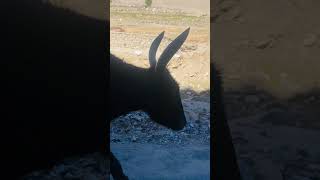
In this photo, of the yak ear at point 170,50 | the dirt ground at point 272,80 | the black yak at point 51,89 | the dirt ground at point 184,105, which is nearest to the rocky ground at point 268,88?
the dirt ground at point 272,80

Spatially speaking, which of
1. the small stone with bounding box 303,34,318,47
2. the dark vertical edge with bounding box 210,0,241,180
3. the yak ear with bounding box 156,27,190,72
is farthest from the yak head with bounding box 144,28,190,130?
the small stone with bounding box 303,34,318,47

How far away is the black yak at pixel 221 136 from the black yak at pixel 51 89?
0.65m

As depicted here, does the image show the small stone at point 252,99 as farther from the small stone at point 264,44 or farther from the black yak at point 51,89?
the black yak at point 51,89

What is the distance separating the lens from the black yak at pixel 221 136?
287 cm

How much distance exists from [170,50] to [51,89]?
916 mm

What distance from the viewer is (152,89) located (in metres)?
3.52

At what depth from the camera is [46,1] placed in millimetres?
2809

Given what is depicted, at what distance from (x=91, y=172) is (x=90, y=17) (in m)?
0.93

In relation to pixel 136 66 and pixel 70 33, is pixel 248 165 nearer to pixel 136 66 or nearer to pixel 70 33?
pixel 136 66

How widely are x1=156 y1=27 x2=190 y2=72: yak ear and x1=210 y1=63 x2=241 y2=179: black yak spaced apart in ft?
1.83

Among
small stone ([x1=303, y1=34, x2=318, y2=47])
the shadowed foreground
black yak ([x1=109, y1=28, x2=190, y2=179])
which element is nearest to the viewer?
small stone ([x1=303, y1=34, x2=318, y2=47])

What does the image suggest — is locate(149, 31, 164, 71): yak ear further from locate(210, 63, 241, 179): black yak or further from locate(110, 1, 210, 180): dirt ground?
locate(210, 63, 241, 179): black yak

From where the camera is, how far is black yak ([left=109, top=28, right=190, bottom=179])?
10.8 ft

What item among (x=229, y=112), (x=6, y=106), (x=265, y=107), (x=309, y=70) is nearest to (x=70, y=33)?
(x=6, y=106)
